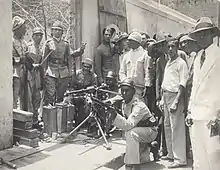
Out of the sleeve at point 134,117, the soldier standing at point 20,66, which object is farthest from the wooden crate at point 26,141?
the sleeve at point 134,117

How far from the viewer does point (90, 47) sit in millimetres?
4898

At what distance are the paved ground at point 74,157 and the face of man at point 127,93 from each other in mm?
632

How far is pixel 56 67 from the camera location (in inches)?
183

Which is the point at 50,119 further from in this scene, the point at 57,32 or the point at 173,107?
the point at 173,107

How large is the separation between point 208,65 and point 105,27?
251 centimetres

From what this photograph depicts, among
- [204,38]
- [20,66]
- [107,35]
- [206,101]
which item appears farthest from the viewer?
[107,35]

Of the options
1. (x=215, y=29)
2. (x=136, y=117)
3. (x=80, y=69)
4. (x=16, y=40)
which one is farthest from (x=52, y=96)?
(x=215, y=29)

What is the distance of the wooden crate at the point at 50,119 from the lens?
4.28 meters

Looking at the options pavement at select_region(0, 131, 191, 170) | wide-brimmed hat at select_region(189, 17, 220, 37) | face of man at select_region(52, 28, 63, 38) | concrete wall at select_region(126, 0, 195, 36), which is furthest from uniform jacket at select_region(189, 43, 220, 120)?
face of man at select_region(52, 28, 63, 38)

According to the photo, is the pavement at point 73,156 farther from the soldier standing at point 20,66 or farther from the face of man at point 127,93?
the soldier standing at point 20,66

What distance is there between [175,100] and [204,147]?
3.41ft

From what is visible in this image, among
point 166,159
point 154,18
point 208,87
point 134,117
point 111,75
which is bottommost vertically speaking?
point 166,159

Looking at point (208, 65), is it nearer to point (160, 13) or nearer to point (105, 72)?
point (160, 13)

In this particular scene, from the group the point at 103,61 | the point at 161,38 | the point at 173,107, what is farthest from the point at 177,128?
the point at 103,61
